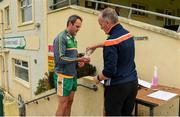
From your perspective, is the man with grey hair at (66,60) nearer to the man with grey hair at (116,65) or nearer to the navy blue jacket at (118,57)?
the man with grey hair at (116,65)

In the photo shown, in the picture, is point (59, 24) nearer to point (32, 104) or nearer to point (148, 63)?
point (32, 104)

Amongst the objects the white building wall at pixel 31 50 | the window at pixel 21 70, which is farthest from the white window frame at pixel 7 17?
the window at pixel 21 70

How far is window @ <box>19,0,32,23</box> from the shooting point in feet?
36.2

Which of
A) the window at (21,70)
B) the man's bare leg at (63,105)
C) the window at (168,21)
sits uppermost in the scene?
the window at (168,21)

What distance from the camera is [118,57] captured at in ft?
9.32

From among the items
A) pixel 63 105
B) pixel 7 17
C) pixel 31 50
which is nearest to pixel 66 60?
pixel 63 105

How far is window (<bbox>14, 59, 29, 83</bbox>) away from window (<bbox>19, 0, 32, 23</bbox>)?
6.64 feet

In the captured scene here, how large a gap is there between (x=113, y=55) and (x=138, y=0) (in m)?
9.42

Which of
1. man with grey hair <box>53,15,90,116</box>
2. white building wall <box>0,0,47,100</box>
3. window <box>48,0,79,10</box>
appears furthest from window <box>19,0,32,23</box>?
man with grey hair <box>53,15,90,116</box>

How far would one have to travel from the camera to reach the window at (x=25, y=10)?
11.0 m

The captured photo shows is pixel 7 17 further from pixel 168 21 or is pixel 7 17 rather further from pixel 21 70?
pixel 168 21

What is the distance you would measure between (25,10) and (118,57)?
9593 mm

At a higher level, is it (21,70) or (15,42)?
(15,42)

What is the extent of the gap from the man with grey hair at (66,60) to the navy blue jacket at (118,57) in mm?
897
